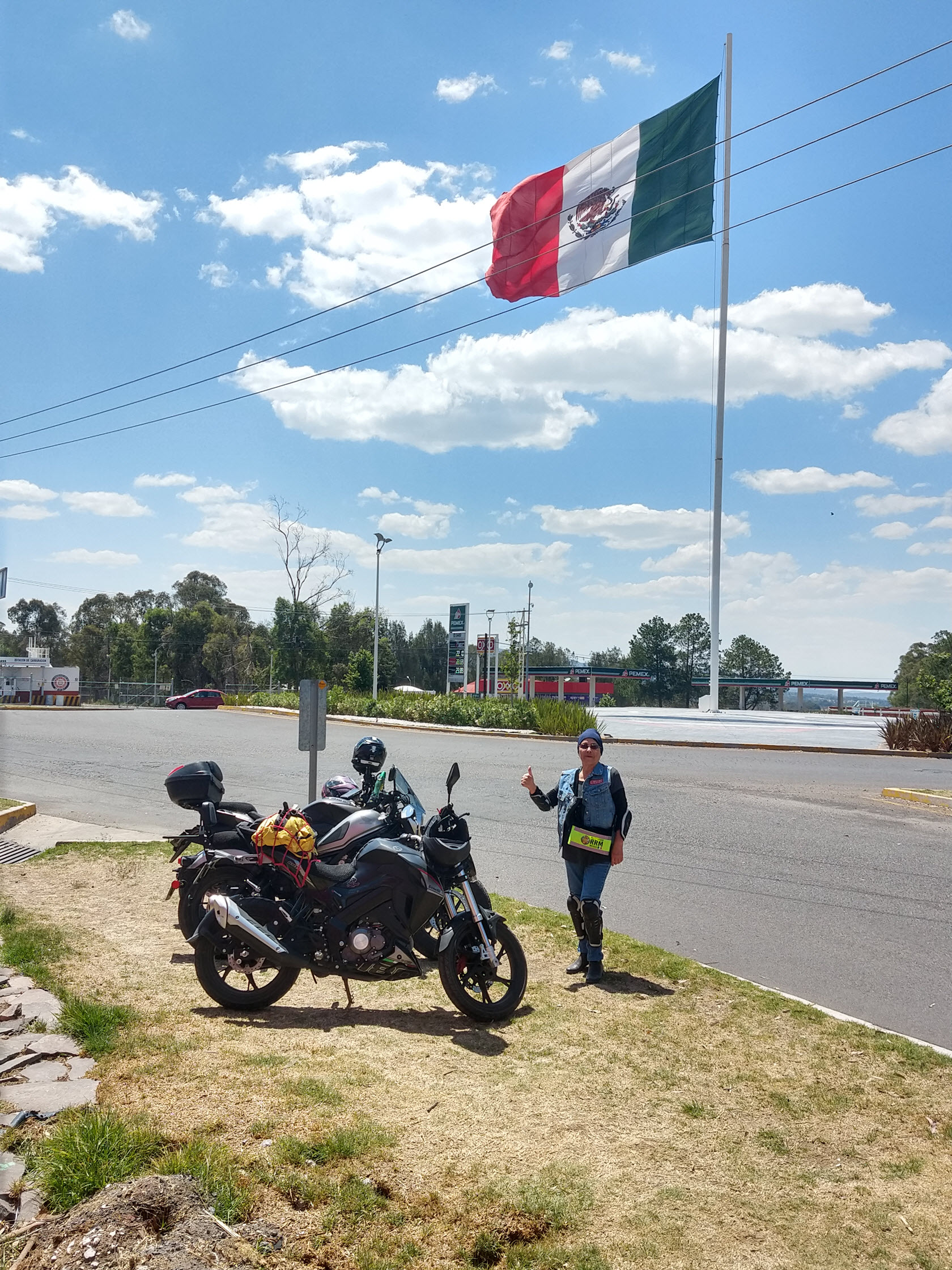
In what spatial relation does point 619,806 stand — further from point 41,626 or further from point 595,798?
point 41,626

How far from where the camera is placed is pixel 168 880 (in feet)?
28.3

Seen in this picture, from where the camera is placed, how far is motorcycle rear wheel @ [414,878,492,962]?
212 inches

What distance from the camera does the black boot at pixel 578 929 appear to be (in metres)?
6.41

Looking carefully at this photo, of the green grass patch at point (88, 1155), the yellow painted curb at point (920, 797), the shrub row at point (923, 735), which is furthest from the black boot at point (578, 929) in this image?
the shrub row at point (923, 735)

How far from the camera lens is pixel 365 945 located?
5.23 m

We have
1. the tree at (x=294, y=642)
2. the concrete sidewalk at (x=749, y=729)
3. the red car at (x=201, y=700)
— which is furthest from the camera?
the tree at (x=294, y=642)

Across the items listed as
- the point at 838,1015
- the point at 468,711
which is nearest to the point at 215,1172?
the point at 838,1015

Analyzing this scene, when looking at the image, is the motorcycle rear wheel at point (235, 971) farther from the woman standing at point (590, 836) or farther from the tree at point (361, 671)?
the tree at point (361, 671)

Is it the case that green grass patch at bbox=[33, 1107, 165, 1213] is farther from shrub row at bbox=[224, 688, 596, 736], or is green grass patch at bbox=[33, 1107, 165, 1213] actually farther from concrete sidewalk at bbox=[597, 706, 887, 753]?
shrub row at bbox=[224, 688, 596, 736]

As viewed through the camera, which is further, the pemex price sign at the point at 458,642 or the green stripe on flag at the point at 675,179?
the pemex price sign at the point at 458,642

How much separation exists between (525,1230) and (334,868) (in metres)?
2.56

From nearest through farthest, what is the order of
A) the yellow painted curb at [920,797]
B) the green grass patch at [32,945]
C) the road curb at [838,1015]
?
the road curb at [838,1015]
the green grass patch at [32,945]
the yellow painted curb at [920,797]

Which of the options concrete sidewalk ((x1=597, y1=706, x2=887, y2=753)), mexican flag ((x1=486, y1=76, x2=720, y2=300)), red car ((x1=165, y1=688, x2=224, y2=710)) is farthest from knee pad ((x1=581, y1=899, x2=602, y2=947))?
red car ((x1=165, y1=688, x2=224, y2=710))

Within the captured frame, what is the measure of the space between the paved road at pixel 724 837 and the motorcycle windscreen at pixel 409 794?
8.10ft
